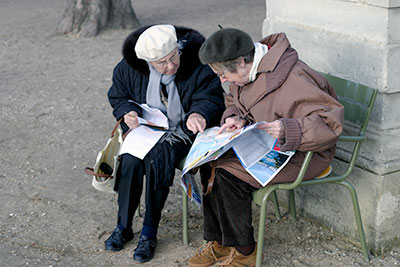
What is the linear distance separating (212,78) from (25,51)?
20.2 ft

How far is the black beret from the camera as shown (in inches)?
131

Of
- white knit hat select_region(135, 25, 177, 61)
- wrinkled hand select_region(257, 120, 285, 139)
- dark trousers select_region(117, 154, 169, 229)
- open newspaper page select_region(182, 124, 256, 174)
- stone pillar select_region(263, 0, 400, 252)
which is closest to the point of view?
wrinkled hand select_region(257, 120, 285, 139)

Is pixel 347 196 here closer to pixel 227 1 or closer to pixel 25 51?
pixel 25 51

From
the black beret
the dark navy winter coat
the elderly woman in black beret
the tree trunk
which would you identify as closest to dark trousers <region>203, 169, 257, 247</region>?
the elderly woman in black beret

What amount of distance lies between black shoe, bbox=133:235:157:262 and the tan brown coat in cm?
76

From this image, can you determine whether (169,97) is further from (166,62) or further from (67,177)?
(67,177)

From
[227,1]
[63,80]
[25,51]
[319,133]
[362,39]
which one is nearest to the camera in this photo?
[319,133]

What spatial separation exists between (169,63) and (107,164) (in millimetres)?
754

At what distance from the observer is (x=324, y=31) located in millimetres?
3984

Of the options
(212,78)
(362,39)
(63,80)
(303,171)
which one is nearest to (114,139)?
(212,78)

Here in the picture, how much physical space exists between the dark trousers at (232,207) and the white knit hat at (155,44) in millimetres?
786

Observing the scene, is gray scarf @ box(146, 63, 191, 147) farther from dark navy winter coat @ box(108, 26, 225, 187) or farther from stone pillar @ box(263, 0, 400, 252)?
stone pillar @ box(263, 0, 400, 252)

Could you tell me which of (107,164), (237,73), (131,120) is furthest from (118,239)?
(237,73)

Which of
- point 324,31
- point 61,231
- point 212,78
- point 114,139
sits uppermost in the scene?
point 324,31
